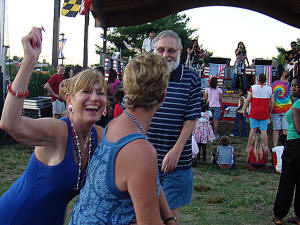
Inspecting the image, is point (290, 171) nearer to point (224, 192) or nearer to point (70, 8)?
point (224, 192)

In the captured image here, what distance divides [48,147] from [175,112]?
4.73 ft

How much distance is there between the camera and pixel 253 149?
7562 mm

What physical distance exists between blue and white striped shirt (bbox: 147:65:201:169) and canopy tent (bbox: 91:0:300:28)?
44.1ft

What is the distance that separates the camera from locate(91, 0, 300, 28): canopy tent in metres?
17.0

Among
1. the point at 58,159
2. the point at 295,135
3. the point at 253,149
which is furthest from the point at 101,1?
the point at 58,159

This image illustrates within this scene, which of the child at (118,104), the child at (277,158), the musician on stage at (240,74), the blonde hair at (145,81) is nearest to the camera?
Result: the blonde hair at (145,81)

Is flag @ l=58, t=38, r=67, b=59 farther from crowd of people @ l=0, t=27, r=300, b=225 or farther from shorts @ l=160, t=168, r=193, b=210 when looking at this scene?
crowd of people @ l=0, t=27, r=300, b=225

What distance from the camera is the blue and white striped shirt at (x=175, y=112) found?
9.98 feet

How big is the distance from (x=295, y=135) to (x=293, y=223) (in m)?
1.15

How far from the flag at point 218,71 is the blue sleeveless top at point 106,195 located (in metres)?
15.4

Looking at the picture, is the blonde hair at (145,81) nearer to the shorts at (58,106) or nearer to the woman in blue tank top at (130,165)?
the woman in blue tank top at (130,165)

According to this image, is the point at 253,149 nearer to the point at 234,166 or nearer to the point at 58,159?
the point at 234,166

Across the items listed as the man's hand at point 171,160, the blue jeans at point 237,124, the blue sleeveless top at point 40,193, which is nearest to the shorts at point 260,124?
the blue jeans at point 237,124

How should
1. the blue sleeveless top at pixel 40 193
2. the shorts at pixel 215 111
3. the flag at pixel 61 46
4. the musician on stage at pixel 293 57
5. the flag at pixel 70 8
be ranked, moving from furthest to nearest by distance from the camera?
the flag at pixel 61 46 → the musician on stage at pixel 293 57 → the flag at pixel 70 8 → the shorts at pixel 215 111 → the blue sleeveless top at pixel 40 193
